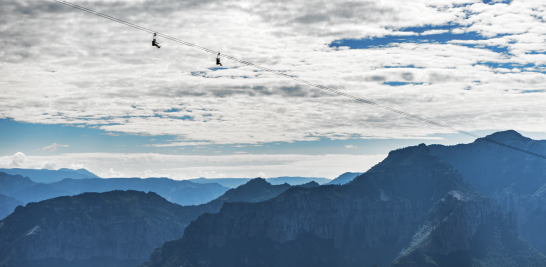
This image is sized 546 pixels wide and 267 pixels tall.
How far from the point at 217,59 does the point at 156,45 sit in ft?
41.1

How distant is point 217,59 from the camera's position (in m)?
85.1

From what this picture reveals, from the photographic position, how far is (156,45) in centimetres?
7988

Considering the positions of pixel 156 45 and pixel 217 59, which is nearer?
pixel 156 45
